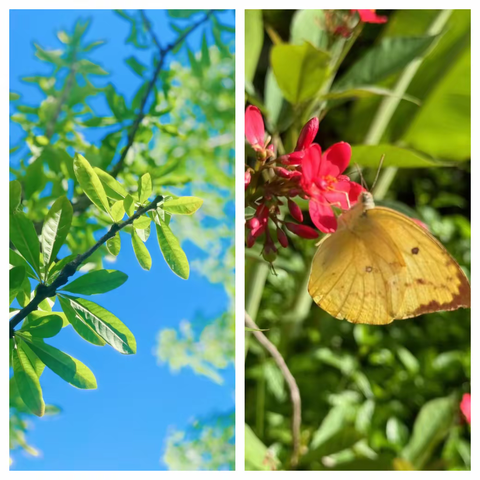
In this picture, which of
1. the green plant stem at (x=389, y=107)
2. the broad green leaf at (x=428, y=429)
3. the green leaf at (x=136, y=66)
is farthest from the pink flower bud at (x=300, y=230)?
the broad green leaf at (x=428, y=429)

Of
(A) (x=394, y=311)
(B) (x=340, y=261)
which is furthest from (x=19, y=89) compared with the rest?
(A) (x=394, y=311)

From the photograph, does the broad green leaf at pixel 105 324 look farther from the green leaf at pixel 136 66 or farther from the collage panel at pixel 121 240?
the green leaf at pixel 136 66

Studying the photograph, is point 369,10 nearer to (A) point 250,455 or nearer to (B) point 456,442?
(A) point 250,455

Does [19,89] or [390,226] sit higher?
[19,89]

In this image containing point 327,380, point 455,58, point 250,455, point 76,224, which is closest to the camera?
point 76,224

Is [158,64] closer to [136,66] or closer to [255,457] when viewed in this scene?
[136,66]

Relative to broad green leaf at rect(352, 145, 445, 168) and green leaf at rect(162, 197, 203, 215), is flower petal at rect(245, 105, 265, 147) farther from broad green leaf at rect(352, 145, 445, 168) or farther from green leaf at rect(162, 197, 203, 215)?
broad green leaf at rect(352, 145, 445, 168)

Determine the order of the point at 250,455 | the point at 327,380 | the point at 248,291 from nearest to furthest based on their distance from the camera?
the point at 250,455 → the point at 248,291 → the point at 327,380

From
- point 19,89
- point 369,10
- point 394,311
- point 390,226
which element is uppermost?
point 369,10
